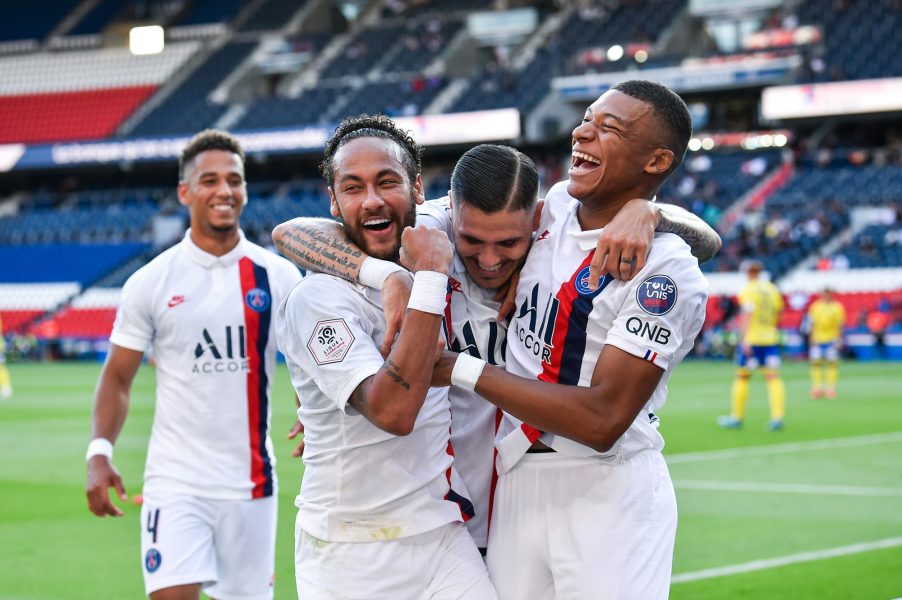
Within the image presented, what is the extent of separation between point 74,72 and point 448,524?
177 feet

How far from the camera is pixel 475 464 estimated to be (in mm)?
4098

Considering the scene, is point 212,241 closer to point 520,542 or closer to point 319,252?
point 319,252

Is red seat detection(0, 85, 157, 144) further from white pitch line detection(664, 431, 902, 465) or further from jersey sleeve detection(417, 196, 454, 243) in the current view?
jersey sleeve detection(417, 196, 454, 243)

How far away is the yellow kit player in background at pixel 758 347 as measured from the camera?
16.2m

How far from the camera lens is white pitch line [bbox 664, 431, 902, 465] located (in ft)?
44.8

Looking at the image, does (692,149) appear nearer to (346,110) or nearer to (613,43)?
(613,43)

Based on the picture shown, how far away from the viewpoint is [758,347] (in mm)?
16500

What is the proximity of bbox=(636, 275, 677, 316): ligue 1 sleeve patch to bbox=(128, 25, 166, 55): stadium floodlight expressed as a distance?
53.7 m

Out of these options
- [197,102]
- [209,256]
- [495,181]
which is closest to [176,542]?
[209,256]

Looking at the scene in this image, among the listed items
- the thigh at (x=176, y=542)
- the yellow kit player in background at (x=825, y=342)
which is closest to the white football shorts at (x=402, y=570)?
the thigh at (x=176, y=542)

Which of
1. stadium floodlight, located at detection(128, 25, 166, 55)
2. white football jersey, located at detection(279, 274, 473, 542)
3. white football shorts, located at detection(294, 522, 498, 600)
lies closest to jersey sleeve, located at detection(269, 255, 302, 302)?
white football jersey, located at detection(279, 274, 473, 542)

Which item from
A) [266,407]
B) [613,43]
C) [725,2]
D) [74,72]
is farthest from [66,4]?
[266,407]

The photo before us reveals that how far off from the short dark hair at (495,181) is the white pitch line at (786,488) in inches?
325

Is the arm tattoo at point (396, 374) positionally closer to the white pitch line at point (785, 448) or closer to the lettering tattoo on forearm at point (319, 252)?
the lettering tattoo on forearm at point (319, 252)
